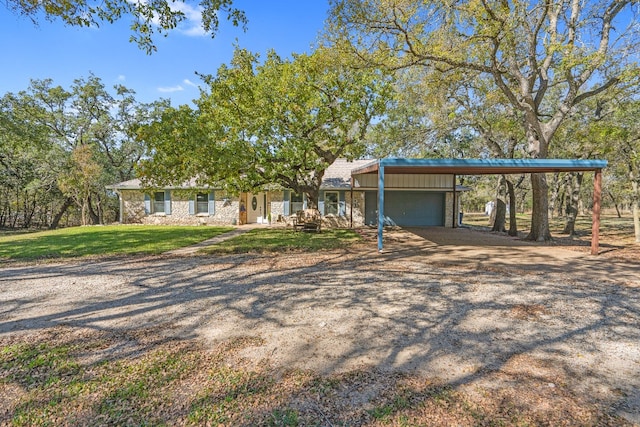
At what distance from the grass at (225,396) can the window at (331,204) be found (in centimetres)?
1435

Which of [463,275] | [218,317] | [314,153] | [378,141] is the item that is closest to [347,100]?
[314,153]

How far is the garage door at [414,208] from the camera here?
59.0 ft

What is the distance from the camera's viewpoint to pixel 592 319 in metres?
4.04

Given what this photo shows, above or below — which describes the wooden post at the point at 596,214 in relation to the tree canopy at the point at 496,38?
below

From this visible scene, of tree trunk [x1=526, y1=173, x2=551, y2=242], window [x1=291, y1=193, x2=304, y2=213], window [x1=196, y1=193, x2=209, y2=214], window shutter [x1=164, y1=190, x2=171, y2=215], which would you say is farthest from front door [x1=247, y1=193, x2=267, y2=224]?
tree trunk [x1=526, y1=173, x2=551, y2=242]

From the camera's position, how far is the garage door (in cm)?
1798

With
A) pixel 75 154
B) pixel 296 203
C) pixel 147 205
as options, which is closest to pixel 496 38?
pixel 296 203

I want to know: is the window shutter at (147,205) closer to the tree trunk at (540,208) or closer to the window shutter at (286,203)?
the window shutter at (286,203)

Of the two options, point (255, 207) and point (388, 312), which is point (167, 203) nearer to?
point (255, 207)

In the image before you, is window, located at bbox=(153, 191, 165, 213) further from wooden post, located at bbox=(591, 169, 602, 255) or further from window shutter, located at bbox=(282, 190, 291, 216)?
wooden post, located at bbox=(591, 169, 602, 255)

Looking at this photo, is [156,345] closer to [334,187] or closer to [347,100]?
[347,100]

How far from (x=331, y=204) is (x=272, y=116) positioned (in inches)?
295

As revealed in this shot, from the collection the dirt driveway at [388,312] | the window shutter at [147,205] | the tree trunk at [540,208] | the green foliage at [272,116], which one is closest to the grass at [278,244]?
the dirt driveway at [388,312]

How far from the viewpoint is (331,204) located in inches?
679
